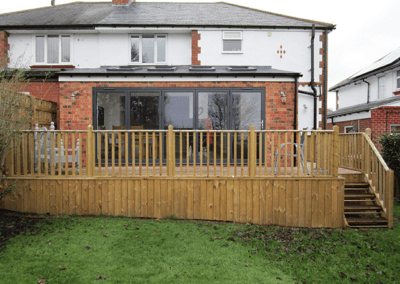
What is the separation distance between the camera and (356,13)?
105 feet

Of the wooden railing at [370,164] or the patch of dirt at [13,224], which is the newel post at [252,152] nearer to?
the wooden railing at [370,164]

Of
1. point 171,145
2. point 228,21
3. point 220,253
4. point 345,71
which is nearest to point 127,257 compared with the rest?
point 220,253

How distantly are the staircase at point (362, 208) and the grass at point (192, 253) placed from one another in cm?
23

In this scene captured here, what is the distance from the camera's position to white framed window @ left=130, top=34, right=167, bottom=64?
10945mm

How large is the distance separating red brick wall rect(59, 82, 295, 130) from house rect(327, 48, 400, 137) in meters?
6.72

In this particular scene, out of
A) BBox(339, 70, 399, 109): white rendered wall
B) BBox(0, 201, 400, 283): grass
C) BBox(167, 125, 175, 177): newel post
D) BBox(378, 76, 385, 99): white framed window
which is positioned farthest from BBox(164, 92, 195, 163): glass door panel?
BBox(378, 76, 385, 99): white framed window

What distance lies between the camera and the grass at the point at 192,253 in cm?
311

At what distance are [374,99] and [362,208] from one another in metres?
14.2

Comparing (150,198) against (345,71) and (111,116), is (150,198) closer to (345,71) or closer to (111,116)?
(111,116)

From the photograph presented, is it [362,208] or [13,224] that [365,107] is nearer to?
[362,208]

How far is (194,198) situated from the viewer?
4691 millimetres

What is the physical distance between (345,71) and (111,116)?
71.8 m

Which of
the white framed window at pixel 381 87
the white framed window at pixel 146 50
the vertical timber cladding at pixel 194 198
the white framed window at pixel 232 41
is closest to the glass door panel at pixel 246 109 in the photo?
the vertical timber cladding at pixel 194 198

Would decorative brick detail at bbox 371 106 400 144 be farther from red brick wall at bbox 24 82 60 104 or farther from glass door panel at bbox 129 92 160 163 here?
red brick wall at bbox 24 82 60 104
